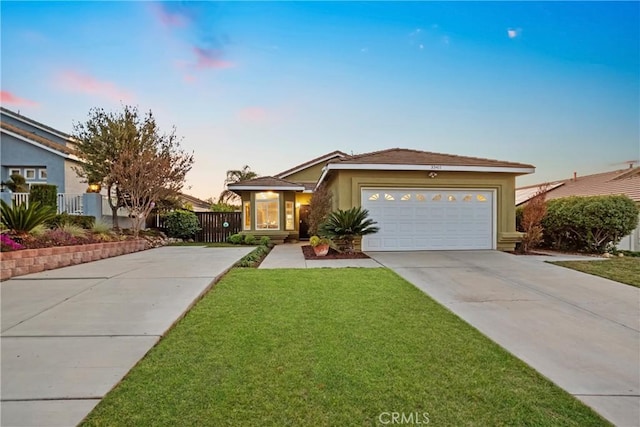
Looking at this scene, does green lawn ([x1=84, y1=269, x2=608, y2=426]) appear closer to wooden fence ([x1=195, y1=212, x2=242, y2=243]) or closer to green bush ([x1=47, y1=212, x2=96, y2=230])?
green bush ([x1=47, y1=212, x2=96, y2=230])

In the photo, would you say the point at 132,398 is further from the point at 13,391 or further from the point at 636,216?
the point at 636,216

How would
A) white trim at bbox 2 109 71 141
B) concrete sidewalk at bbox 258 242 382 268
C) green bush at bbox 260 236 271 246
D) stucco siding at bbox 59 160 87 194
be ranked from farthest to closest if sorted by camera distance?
white trim at bbox 2 109 71 141, stucco siding at bbox 59 160 87 194, green bush at bbox 260 236 271 246, concrete sidewalk at bbox 258 242 382 268

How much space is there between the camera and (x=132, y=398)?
90.0 inches

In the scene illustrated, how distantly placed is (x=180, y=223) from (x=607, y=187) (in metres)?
23.1

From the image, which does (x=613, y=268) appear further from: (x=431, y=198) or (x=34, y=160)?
(x=34, y=160)

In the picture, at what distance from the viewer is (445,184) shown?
10.9m

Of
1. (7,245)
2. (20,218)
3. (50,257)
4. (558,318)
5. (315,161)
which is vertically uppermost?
(315,161)

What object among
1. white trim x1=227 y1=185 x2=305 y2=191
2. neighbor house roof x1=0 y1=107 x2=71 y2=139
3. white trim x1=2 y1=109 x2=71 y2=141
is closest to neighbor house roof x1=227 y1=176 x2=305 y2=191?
white trim x1=227 y1=185 x2=305 y2=191

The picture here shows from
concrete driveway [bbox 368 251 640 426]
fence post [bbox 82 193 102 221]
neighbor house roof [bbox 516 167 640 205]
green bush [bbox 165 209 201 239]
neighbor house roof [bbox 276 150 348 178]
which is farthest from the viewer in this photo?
neighbor house roof [bbox 276 150 348 178]

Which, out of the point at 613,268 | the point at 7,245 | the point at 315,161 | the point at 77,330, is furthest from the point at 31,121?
the point at 613,268

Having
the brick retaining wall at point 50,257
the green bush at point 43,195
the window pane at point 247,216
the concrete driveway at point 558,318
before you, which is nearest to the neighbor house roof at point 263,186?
the window pane at point 247,216

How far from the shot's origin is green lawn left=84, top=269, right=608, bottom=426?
213 centimetres

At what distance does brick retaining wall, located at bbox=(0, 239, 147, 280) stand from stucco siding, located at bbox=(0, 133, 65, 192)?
7.96 metres

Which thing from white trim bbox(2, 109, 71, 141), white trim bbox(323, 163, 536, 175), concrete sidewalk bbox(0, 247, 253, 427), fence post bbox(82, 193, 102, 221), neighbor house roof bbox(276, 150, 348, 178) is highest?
white trim bbox(2, 109, 71, 141)
